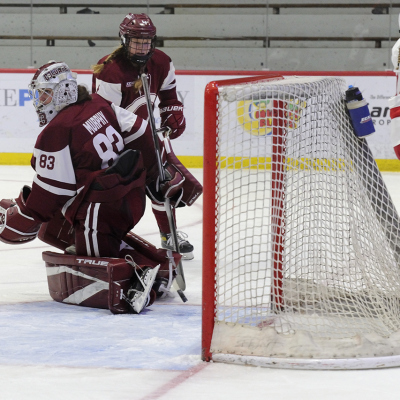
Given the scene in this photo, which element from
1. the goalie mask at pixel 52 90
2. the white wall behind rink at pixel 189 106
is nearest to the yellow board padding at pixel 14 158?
the white wall behind rink at pixel 189 106

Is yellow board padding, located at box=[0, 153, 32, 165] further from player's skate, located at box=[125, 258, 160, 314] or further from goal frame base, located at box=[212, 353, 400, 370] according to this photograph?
goal frame base, located at box=[212, 353, 400, 370]

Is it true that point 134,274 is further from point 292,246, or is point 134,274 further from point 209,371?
point 209,371

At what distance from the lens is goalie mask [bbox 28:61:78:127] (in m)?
2.47

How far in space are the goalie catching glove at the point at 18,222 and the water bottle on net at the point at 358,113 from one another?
106 cm

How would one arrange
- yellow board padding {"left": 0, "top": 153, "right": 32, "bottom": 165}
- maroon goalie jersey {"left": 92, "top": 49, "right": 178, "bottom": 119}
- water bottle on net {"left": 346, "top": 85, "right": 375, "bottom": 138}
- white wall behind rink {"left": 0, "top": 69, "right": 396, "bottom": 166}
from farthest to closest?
yellow board padding {"left": 0, "top": 153, "right": 32, "bottom": 165} < white wall behind rink {"left": 0, "top": 69, "right": 396, "bottom": 166} < maroon goalie jersey {"left": 92, "top": 49, "right": 178, "bottom": 119} < water bottle on net {"left": 346, "top": 85, "right": 375, "bottom": 138}

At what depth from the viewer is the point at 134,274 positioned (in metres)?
2.46

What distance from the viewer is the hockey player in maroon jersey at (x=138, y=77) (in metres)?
3.13

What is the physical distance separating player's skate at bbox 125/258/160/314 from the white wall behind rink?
4.44m

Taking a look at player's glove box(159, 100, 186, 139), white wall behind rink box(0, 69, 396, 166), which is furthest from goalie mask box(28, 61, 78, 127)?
white wall behind rink box(0, 69, 396, 166)

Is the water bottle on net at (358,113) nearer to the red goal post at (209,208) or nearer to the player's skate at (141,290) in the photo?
the red goal post at (209,208)

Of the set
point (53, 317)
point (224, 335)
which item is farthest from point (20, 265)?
point (224, 335)

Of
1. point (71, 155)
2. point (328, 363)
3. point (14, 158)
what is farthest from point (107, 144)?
point (14, 158)

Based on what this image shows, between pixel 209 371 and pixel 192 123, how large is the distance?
17.0ft

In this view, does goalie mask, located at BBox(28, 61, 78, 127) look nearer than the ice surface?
No
